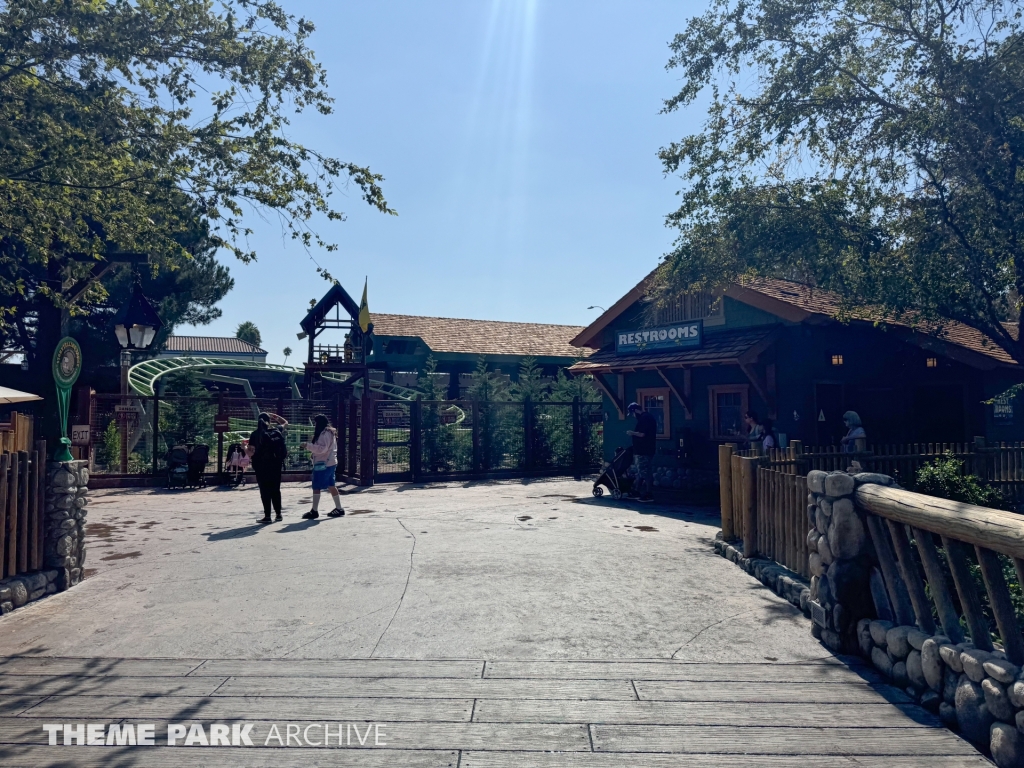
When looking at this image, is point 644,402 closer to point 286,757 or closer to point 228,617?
point 228,617

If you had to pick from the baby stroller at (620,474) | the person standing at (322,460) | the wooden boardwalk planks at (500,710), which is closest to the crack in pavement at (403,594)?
the wooden boardwalk planks at (500,710)

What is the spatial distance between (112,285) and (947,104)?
2511 centimetres

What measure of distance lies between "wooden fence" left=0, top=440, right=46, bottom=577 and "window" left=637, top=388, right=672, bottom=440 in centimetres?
1197

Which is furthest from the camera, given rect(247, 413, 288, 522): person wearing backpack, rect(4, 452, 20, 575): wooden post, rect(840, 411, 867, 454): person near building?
rect(840, 411, 867, 454): person near building

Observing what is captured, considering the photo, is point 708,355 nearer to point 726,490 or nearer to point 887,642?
point 726,490

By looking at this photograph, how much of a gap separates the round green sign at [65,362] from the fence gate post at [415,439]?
962 cm

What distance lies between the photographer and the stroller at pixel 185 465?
16000 millimetres

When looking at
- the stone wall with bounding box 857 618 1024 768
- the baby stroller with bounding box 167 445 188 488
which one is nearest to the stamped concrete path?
the stone wall with bounding box 857 618 1024 768

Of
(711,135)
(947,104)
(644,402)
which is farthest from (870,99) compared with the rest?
(644,402)

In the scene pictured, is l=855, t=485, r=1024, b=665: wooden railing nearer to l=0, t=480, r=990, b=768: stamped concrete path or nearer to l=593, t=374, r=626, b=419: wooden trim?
l=0, t=480, r=990, b=768: stamped concrete path

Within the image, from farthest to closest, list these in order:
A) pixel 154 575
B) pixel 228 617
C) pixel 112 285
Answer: pixel 112 285 → pixel 154 575 → pixel 228 617

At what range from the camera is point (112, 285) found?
26344 mm

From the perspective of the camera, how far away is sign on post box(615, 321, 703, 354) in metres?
15.6

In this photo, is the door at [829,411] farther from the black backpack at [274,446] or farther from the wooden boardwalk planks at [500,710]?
the wooden boardwalk planks at [500,710]
